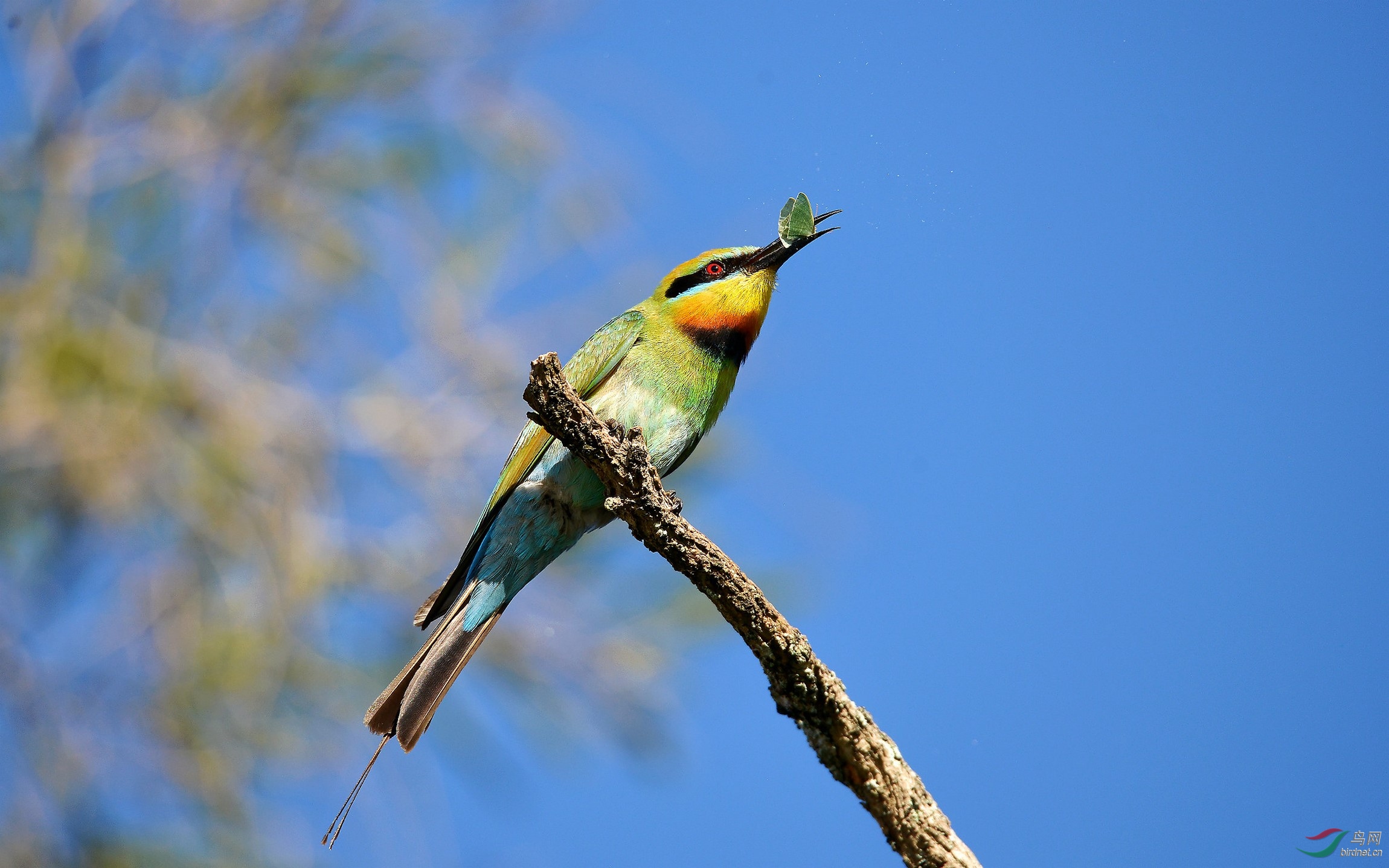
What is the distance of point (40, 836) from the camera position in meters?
3.76

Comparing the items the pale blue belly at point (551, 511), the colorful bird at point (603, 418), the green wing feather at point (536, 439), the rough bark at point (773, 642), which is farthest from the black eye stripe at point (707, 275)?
the rough bark at point (773, 642)

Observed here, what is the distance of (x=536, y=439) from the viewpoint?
9.62 feet

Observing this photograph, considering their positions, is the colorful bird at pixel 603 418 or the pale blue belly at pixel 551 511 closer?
the colorful bird at pixel 603 418

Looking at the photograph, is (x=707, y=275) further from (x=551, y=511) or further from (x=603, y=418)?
(x=551, y=511)

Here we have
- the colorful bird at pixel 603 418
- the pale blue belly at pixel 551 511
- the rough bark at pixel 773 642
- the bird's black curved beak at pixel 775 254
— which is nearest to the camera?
the rough bark at pixel 773 642

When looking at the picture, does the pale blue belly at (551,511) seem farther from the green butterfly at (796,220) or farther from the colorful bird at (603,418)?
the green butterfly at (796,220)

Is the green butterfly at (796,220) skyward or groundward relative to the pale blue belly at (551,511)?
skyward

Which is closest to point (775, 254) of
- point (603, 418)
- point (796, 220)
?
point (796, 220)

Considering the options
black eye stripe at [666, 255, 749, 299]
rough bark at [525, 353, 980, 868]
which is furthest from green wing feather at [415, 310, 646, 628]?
rough bark at [525, 353, 980, 868]

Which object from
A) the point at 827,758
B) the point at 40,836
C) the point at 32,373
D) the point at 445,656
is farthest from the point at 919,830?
the point at 32,373

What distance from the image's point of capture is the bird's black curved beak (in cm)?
336

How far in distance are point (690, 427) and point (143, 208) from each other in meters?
2.81

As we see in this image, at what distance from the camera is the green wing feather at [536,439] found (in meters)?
2.83

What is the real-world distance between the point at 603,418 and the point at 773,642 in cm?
118
